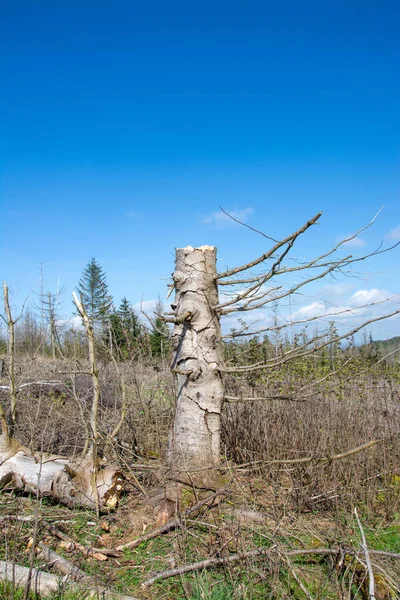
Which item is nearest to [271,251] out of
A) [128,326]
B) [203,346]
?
[203,346]

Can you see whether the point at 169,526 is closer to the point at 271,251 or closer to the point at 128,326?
the point at 271,251

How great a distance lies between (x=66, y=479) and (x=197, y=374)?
165 centimetres

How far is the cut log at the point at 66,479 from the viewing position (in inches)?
161

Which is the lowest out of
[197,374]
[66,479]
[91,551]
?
[91,551]

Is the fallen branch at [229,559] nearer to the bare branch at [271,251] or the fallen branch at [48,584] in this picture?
the fallen branch at [48,584]

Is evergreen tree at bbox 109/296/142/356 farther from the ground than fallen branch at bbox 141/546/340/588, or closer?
farther from the ground

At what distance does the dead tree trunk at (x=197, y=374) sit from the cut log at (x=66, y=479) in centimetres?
67

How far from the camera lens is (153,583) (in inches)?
115

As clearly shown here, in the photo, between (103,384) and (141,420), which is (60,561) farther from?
(103,384)

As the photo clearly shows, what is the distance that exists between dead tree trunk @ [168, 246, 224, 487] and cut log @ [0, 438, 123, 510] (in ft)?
2.19

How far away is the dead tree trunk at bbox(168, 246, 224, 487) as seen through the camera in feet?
13.0

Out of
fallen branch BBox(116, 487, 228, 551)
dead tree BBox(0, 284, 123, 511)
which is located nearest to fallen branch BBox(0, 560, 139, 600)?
fallen branch BBox(116, 487, 228, 551)

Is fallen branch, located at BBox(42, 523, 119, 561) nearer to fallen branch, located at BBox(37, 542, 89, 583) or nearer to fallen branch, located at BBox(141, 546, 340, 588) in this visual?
fallen branch, located at BBox(37, 542, 89, 583)

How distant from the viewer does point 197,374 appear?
13.0 feet
